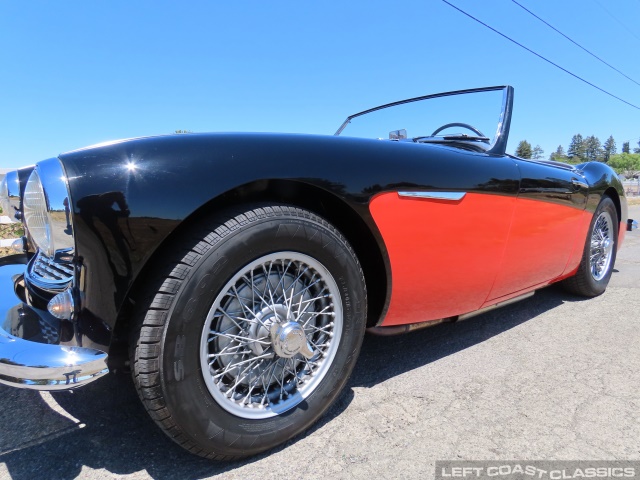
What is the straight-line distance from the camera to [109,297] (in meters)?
1.17

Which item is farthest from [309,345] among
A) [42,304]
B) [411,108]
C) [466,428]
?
[411,108]

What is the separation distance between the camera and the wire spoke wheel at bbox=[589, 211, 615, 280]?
3.38m

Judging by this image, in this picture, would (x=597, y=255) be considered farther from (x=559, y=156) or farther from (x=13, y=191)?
(x=559, y=156)

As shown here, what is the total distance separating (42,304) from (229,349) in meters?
0.81

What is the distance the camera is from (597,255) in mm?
3467

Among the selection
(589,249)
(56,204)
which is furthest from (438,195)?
(589,249)

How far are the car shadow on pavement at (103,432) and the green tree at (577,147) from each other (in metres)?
120

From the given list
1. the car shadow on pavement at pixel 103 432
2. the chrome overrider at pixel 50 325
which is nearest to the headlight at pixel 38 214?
the chrome overrider at pixel 50 325

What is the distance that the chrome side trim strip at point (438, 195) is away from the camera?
1.69m

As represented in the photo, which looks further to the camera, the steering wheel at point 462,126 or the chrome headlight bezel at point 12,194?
the steering wheel at point 462,126

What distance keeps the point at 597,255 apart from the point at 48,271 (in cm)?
391

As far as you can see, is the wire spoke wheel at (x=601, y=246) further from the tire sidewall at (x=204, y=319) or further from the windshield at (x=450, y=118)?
the tire sidewall at (x=204, y=319)

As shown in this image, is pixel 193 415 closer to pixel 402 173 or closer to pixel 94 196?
pixel 94 196

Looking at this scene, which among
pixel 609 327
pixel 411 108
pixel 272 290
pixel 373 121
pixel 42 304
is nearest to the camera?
pixel 272 290
